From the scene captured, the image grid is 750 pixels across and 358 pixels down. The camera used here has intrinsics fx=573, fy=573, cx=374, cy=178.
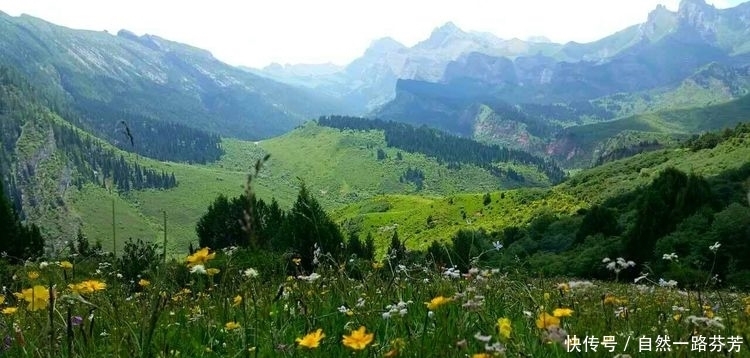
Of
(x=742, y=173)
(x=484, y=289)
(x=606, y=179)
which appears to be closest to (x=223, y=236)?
(x=742, y=173)

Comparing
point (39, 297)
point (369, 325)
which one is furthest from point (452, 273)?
point (39, 297)

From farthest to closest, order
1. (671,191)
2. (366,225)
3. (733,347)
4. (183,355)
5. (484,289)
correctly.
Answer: (366,225)
(671,191)
(484,289)
(183,355)
(733,347)

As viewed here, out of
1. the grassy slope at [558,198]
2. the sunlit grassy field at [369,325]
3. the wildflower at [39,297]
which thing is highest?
the wildflower at [39,297]

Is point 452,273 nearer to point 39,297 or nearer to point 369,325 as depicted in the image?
point 369,325

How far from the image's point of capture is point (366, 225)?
197m

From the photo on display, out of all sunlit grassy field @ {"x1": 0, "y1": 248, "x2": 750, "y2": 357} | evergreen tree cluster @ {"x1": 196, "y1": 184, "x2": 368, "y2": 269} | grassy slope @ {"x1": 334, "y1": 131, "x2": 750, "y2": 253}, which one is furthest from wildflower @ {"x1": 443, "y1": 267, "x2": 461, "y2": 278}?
grassy slope @ {"x1": 334, "y1": 131, "x2": 750, "y2": 253}

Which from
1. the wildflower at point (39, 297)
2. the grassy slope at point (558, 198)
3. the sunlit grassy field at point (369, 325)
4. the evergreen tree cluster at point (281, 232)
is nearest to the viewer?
the sunlit grassy field at point (369, 325)

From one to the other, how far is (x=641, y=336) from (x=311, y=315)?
7.68 ft

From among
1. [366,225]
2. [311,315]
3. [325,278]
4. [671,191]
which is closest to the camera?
[311,315]

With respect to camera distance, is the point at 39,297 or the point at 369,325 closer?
the point at 39,297

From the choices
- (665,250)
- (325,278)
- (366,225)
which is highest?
(325,278)

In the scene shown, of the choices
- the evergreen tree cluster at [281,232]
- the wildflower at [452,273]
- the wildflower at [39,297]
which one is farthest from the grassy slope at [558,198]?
the wildflower at [39,297]

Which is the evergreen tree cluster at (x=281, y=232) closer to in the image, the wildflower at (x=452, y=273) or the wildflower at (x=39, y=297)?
the wildflower at (x=452, y=273)

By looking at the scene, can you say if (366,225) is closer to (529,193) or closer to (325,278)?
(529,193)
